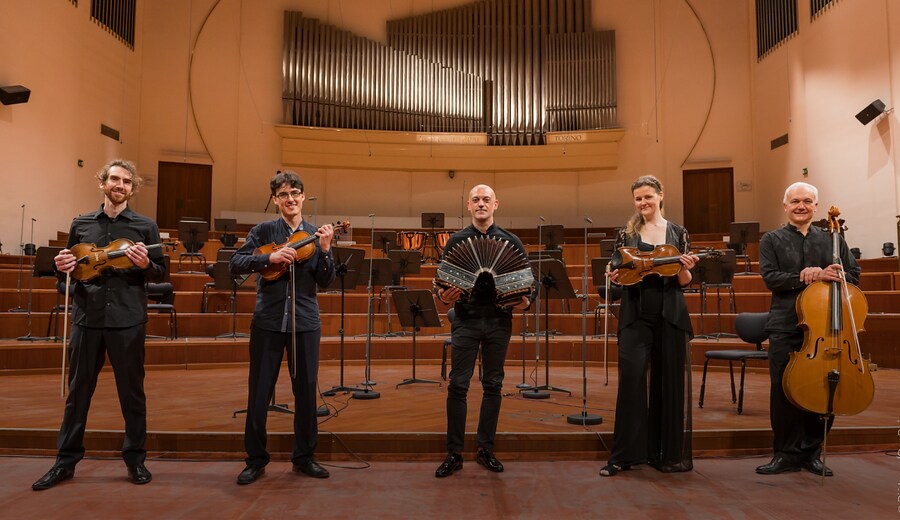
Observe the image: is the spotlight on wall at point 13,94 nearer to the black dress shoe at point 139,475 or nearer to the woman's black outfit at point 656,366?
the black dress shoe at point 139,475

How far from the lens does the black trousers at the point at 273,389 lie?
2852mm

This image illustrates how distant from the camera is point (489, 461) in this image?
3.01 metres

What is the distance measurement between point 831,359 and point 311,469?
A: 2.25 metres

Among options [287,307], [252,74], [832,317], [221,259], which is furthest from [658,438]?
[252,74]

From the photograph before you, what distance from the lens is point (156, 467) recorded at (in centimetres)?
304

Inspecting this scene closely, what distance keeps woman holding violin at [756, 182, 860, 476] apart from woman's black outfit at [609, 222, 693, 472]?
0.40 m

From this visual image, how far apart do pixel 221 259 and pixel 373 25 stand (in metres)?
Answer: 6.85

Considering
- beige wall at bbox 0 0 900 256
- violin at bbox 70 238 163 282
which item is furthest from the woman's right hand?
beige wall at bbox 0 0 900 256

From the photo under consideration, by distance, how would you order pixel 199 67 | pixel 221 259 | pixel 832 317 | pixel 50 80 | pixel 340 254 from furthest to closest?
1. pixel 199 67
2. pixel 50 80
3. pixel 221 259
4. pixel 340 254
5. pixel 832 317

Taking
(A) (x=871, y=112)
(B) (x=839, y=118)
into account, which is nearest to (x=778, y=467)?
(A) (x=871, y=112)

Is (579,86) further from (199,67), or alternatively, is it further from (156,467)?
(156,467)

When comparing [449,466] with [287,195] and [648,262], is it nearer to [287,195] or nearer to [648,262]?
[648,262]

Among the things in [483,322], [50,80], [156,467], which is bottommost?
[156,467]

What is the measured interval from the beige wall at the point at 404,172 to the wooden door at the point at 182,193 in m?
0.16
